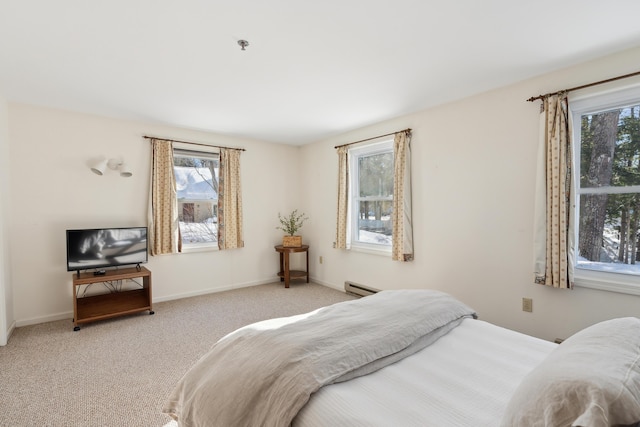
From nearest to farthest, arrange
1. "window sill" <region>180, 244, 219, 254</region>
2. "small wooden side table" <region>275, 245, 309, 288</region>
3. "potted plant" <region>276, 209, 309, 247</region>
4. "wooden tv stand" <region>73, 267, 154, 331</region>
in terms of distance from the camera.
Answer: "wooden tv stand" <region>73, 267, 154, 331</region> < "window sill" <region>180, 244, 219, 254</region> < "small wooden side table" <region>275, 245, 309, 288</region> < "potted plant" <region>276, 209, 309, 247</region>

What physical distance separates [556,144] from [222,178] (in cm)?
392

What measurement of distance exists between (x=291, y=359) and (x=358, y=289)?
312cm

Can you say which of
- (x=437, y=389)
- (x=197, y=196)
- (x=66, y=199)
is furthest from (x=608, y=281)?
(x=66, y=199)

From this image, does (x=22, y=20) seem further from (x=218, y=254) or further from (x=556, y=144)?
(x=556, y=144)

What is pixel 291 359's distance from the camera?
122 centimetres

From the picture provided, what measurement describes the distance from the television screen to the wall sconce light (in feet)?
2.20

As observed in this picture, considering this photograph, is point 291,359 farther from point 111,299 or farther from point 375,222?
point 111,299

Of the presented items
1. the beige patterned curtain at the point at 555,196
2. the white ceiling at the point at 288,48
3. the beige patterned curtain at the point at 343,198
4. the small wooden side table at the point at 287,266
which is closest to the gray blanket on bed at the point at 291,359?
the beige patterned curtain at the point at 555,196

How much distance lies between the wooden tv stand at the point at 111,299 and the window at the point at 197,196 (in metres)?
0.83

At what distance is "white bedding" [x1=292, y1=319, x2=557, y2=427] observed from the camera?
1021mm

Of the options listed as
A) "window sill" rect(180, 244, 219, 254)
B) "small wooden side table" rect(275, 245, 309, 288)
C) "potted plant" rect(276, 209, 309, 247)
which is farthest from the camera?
"potted plant" rect(276, 209, 309, 247)

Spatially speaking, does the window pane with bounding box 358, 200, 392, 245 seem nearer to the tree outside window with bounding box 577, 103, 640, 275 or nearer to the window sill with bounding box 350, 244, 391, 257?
the window sill with bounding box 350, 244, 391, 257

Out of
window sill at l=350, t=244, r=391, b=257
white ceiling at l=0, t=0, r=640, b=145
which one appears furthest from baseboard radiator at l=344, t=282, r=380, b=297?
white ceiling at l=0, t=0, r=640, b=145

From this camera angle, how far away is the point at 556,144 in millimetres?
2414
